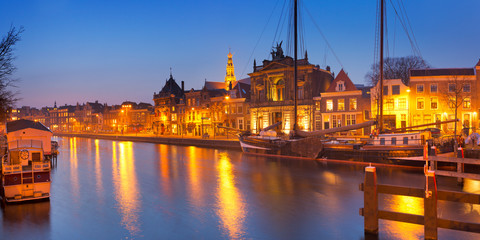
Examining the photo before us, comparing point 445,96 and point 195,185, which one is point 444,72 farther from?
point 195,185

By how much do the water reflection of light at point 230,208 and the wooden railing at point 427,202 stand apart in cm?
494

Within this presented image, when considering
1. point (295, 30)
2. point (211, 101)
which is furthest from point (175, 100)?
point (295, 30)

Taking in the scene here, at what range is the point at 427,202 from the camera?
8.64 meters

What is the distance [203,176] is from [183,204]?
8.64 metres

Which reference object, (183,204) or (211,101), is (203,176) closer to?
(183,204)

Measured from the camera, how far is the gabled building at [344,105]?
4688cm

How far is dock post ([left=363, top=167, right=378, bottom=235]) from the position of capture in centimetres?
937

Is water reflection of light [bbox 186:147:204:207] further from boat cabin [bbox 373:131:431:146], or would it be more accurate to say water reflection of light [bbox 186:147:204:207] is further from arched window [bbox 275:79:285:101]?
arched window [bbox 275:79:285:101]

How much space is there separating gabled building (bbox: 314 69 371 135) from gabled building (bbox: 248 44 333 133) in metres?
3.83

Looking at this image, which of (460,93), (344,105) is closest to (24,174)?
(344,105)

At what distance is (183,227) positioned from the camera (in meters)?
13.0

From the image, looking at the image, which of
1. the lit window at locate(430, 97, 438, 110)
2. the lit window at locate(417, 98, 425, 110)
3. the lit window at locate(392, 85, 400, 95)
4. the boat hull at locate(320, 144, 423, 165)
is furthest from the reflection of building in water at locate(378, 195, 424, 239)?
the lit window at locate(430, 97, 438, 110)

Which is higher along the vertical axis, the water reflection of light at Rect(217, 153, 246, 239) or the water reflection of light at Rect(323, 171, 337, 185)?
the water reflection of light at Rect(217, 153, 246, 239)

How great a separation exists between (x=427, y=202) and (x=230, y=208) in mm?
9234
